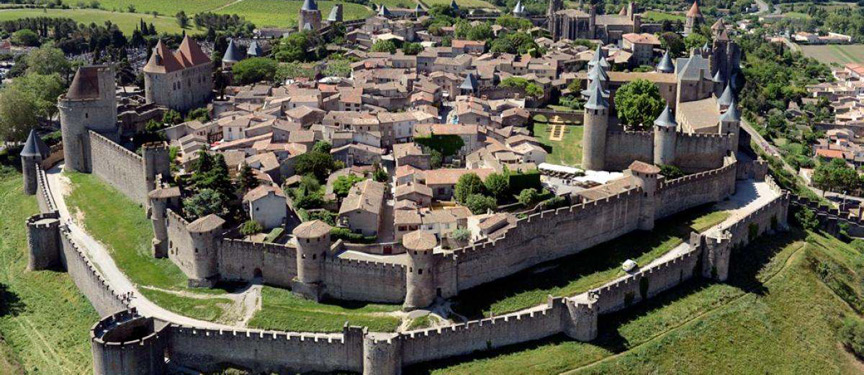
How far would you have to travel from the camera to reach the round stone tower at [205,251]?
4381cm

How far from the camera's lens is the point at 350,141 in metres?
55.8

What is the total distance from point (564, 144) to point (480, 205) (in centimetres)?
1378

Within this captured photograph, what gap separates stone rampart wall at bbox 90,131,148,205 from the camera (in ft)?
172

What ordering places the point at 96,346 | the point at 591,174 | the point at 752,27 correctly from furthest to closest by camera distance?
the point at 752,27, the point at 591,174, the point at 96,346

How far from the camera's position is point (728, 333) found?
1681 inches

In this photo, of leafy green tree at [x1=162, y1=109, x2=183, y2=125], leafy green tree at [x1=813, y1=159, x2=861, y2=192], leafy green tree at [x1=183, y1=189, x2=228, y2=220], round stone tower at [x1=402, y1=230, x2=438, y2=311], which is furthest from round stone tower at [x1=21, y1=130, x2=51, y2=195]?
leafy green tree at [x1=813, y1=159, x2=861, y2=192]

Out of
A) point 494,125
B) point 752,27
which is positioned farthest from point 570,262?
point 752,27

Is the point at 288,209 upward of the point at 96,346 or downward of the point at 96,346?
upward

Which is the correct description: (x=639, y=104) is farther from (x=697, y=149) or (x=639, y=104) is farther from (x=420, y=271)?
(x=420, y=271)

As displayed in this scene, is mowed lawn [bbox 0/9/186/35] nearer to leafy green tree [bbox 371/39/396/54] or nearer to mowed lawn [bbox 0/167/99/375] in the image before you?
leafy green tree [bbox 371/39/396/54]

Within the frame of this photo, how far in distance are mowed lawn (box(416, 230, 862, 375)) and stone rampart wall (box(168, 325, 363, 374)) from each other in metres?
2.81

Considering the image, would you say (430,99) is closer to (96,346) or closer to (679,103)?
(679,103)

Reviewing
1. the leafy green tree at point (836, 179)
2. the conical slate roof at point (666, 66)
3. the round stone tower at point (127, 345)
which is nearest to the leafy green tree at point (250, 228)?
the round stone tower at point (127, 345)

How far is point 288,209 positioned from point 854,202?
3931 centimetres
